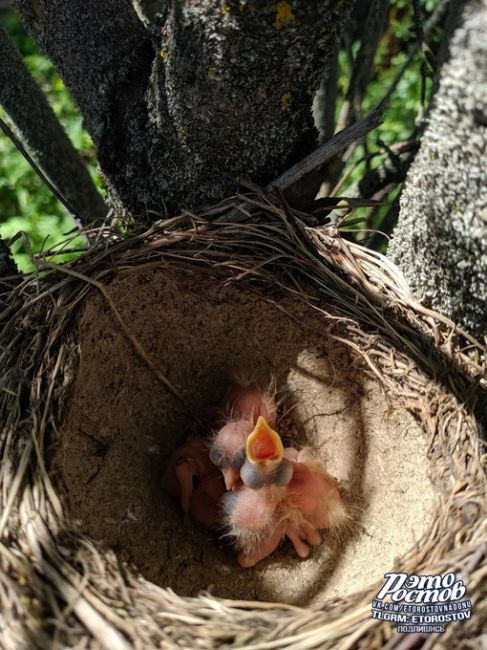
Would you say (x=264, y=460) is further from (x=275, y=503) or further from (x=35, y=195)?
(x=35, y=195)

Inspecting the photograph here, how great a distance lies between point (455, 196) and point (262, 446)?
2.40ft

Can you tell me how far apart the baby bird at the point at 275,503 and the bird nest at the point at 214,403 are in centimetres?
6

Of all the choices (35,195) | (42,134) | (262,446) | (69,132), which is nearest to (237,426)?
(262,446)

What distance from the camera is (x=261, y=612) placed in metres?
1.29

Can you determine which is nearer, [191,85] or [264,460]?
[191,85]

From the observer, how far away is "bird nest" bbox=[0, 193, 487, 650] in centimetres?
122

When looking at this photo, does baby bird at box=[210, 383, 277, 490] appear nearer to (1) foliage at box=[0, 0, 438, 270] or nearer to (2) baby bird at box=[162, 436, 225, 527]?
(2) baby bird at box=[162, 436, 225, 527]

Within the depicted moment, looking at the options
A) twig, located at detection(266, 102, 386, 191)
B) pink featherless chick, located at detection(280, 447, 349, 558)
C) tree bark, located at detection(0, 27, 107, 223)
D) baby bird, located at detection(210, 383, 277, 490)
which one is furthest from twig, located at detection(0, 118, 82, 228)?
pink featherless chick, located at detection(280, 447, 349, 558)

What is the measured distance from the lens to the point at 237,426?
1.74 metres

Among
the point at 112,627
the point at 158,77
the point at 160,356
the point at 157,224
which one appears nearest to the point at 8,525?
the point at 112,627

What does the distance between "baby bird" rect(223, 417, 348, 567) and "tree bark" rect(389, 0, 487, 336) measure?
20.4 inches

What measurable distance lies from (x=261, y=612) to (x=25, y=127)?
4.98 ft

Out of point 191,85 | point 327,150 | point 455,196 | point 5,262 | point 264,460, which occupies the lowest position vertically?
point 264,460

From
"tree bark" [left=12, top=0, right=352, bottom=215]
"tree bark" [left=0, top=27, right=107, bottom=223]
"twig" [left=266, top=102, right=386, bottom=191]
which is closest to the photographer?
"tree bark" [left=12, top=0, right=352, bottom=215]
